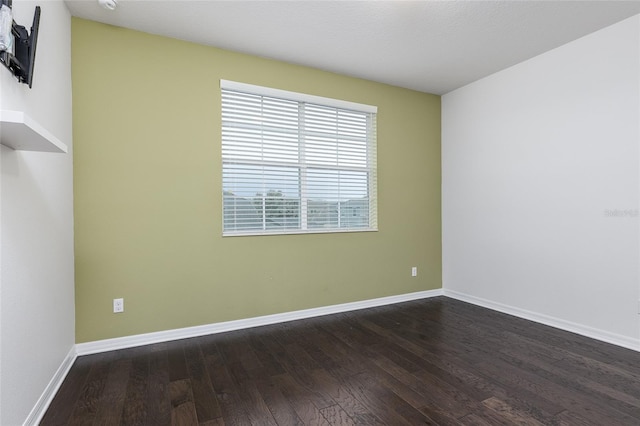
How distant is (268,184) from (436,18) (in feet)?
7.05

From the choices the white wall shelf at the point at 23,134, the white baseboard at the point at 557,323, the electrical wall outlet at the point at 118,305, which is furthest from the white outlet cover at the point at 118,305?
the white baseboard at the point at 557,323

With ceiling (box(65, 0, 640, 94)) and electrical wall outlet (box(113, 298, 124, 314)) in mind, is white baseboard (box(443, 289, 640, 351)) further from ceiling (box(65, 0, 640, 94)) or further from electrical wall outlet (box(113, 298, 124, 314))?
electrical wall outlet (box(113, 298, 124, 314))

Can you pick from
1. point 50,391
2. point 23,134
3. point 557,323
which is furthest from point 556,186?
point 50,391

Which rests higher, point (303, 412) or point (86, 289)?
point (86, 289)

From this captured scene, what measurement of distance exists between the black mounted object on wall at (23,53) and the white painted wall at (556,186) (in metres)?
4.18

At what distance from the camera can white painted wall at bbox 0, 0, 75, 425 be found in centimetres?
150

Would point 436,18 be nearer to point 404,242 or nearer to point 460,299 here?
point 404,242

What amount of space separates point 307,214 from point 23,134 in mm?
2505

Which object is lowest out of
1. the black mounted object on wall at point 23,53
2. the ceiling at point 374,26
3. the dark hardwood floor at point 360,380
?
the dark hardwood floor at point 360,380

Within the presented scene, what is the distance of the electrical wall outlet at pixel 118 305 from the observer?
2.68m

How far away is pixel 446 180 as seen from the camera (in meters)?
4.41

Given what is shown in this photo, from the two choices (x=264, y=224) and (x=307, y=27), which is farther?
(x=264, y=224)

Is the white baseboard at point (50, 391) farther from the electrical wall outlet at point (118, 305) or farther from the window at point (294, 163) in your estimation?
the window at point (294, 163)

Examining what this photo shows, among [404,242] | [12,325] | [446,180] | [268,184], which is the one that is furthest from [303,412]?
[446,180]
